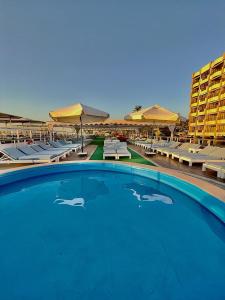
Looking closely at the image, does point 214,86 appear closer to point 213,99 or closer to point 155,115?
point 213,99

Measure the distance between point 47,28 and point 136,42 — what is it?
8.12 m

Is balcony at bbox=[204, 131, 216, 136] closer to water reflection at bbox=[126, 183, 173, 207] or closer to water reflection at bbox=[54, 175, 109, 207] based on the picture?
water reflection at bbox=[126, 183, 173, 207]

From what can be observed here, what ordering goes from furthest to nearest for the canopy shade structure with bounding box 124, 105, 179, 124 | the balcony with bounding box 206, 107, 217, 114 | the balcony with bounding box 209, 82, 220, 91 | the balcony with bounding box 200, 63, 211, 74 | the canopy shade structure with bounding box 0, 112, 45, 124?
the balcony with bounding box 200, 63, 211, 74
the balcony with bounding box 206, 107, 217, 114
the balcony with bounding box 209, 82, 220, 91
the canopy shade structure with bounding box 0, 112, 45, 124
the canopy shade structure with bounding box 124, 105, 179, 124

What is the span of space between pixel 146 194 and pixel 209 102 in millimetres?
30331

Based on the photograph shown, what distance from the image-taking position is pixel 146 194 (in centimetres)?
475

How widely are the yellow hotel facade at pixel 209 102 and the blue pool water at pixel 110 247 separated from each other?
24.8 meters

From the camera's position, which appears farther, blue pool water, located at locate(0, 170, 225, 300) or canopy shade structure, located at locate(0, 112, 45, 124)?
canopy shade structure, located at locate(0, 112, 45, 124)

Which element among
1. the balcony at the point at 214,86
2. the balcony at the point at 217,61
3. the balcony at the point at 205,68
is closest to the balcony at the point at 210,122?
the balcony at the point at 214,86

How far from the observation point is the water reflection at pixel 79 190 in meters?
4.41

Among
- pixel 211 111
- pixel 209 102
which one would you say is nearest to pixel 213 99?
pixel 209 102

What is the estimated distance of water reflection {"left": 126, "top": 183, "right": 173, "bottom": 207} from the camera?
4.36m

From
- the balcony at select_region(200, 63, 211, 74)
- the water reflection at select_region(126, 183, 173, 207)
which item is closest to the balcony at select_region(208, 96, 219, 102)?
the balcony at select_region(200, 63, 211, 74)

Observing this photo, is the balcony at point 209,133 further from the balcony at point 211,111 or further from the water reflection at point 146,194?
the water reflection at point 146,194

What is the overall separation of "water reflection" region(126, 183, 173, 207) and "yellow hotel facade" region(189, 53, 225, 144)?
23.5m
